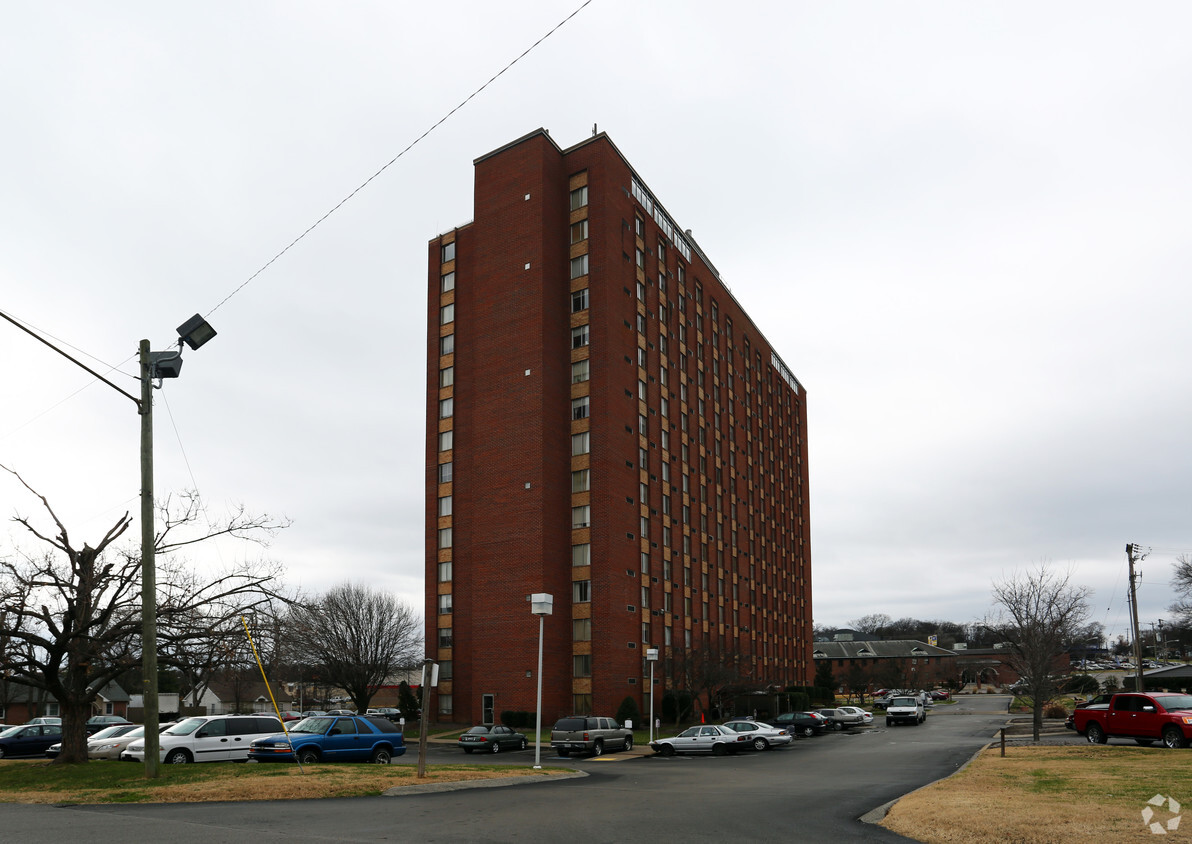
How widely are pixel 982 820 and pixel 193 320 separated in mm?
18021

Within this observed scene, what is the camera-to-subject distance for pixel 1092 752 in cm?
2677

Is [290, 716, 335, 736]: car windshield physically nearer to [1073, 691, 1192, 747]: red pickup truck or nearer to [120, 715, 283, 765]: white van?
[120, 715, 283, 765]: white van

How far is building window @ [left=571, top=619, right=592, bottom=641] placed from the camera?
53781 millimetres

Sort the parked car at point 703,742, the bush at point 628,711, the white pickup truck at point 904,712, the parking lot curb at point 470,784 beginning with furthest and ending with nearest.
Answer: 1. the white pickup truck at point 904,712
2. the bush at point 628,711
3. the parked car at point 703,742
4. the parking lot curb at point 470,784

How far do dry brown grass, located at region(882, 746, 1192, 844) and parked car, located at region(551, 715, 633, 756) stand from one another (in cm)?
1633

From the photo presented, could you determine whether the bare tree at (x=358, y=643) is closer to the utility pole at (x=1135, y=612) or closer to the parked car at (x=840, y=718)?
the parked car at (x=840, y=718)

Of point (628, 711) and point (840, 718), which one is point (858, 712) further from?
point (628, 711)

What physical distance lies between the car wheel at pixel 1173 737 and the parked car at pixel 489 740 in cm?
2442

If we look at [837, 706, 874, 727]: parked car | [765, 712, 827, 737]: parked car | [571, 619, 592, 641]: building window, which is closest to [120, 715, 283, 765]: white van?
[571, 619, 592, 641]: building window

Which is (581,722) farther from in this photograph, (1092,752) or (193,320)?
(193,320)

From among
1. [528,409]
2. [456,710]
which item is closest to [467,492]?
[528,409]

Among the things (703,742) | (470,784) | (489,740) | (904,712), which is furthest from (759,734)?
(904,712)

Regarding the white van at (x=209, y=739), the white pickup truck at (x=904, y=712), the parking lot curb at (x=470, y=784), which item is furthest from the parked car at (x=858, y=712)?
the white van at (x=209, y=739)

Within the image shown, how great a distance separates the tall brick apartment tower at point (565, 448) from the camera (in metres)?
54.0
